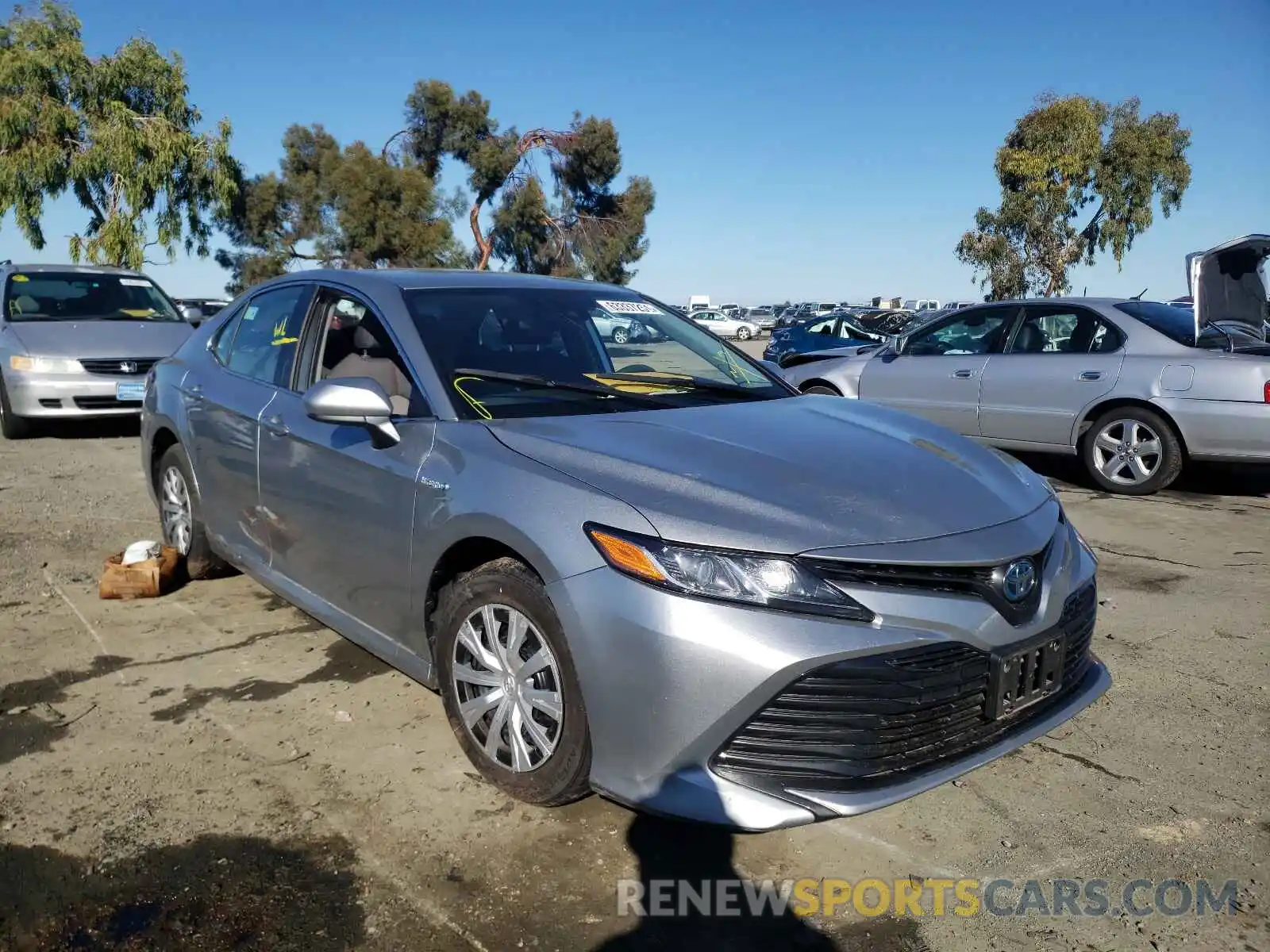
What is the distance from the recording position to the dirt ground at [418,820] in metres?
2.42

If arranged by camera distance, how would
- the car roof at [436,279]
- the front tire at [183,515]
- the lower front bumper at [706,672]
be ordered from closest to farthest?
the lower front bumper at [706,672] < the car roof at [436,279] < the front tire at [183,515]

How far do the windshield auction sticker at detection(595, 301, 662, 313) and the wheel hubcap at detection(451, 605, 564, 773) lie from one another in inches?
64.9

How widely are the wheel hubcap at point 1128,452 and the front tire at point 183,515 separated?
6242mm

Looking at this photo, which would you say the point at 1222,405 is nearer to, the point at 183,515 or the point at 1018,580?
the point at 1018,580

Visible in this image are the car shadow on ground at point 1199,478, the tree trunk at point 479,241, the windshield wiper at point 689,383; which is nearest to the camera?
the windshield wiper at point 689,383

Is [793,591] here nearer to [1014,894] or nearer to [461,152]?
[1014,894]

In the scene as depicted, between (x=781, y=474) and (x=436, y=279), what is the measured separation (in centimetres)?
177

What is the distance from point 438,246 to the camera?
3584 centimetres

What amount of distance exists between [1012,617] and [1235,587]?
132 inches

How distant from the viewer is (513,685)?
9.26ft

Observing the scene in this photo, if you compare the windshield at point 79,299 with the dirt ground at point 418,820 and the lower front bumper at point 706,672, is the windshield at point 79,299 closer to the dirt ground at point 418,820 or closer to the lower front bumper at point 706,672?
the dirt ground at point 418,820

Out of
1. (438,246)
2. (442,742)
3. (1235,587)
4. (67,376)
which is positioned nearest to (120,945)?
(442,742)

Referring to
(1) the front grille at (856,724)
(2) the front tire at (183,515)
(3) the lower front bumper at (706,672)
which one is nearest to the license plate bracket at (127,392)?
(2) the front tire at (183,515)

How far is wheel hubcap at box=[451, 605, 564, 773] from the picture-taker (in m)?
2.72
